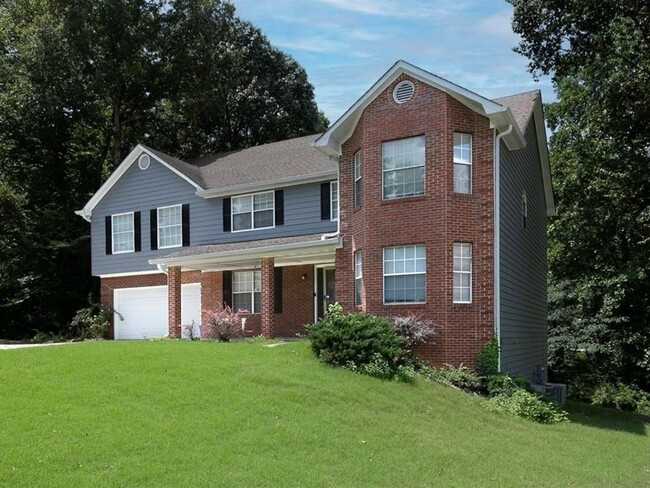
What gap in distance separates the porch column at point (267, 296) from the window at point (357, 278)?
336 centimetres

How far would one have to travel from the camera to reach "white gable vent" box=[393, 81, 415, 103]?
15.7m

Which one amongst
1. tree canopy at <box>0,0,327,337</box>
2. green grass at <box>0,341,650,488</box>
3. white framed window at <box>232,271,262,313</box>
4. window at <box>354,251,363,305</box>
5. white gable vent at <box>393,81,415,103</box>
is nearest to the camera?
green grass at <box>0,341,650,488</box>

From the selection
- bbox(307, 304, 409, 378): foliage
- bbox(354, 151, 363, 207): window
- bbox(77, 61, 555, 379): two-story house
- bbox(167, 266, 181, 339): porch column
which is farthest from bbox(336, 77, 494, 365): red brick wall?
bbox(167, 266, 181, 339): porch column

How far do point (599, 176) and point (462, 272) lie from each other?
11.3 metres

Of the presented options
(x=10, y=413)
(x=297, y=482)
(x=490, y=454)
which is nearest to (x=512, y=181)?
(x=490, y=454)

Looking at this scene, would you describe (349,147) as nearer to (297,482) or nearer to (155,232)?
(155,232)

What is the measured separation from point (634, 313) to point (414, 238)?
14828mm

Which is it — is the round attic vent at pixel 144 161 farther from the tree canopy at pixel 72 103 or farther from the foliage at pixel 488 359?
the foliage at pixel 488 359

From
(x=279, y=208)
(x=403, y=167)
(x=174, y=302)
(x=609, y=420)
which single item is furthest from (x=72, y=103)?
(x=609, y=420)

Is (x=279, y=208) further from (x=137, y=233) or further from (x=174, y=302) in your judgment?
(x=137, y=233)

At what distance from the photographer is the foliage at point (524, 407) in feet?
42.8

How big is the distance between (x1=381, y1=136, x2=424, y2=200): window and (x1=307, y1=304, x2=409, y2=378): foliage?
11.0 feet

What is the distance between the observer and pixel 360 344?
13.2 metres

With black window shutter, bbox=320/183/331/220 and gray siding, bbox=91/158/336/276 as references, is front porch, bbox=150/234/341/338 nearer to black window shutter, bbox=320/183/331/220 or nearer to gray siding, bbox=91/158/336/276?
gray siding, bbox=91/158/336/276
